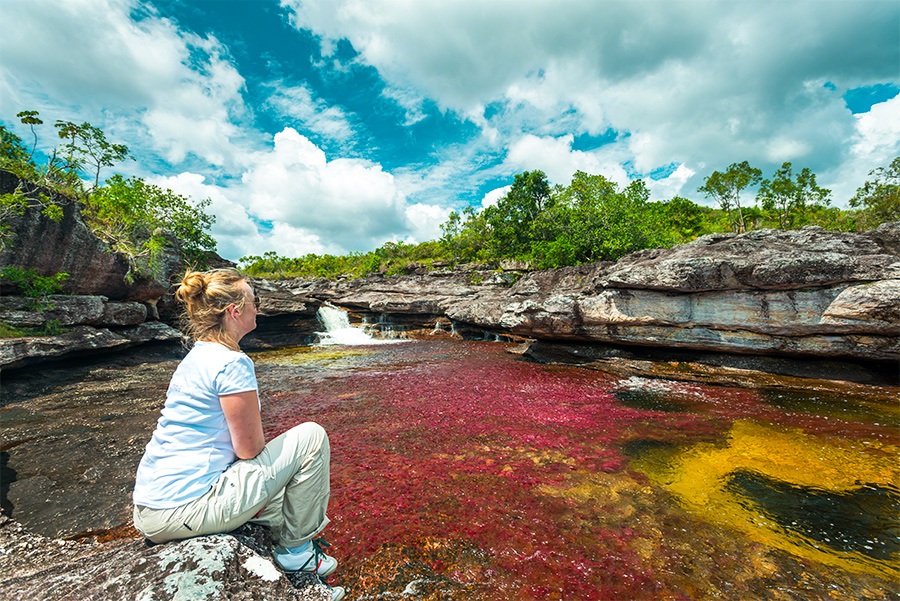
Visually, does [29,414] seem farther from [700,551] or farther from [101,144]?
[700,551]

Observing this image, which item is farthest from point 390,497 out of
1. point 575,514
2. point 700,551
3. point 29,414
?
point 29,414

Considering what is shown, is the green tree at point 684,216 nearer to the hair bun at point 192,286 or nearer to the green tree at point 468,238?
the green tree at point 468,238

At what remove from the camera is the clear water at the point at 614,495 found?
4.19 meters

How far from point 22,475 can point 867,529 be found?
1398 cm

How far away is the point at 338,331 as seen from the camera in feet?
110

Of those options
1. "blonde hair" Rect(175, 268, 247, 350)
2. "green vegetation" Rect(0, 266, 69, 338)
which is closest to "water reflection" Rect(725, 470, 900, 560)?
"blonde hair" Rect(175, 268, 247, 350)

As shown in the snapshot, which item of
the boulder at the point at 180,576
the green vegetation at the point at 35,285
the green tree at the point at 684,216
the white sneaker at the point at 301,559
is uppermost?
the green tree at the point at 684,216

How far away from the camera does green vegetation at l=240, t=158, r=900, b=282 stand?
88.3 feet

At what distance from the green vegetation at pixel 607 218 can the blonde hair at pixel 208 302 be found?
2566 centimetres

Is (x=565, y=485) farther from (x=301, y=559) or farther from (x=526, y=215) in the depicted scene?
(x=526, y=215)

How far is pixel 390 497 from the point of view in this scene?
19.4 feet

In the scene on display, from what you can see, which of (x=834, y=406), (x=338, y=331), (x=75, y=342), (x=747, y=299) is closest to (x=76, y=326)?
(x=75, y=342)

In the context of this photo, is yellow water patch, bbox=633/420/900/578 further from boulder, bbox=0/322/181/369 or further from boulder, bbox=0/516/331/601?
boulder, bbox=0/322/181/369

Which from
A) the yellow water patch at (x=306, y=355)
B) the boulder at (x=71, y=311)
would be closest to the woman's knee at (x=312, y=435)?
the yellow water patch at (x=306, y=355)
